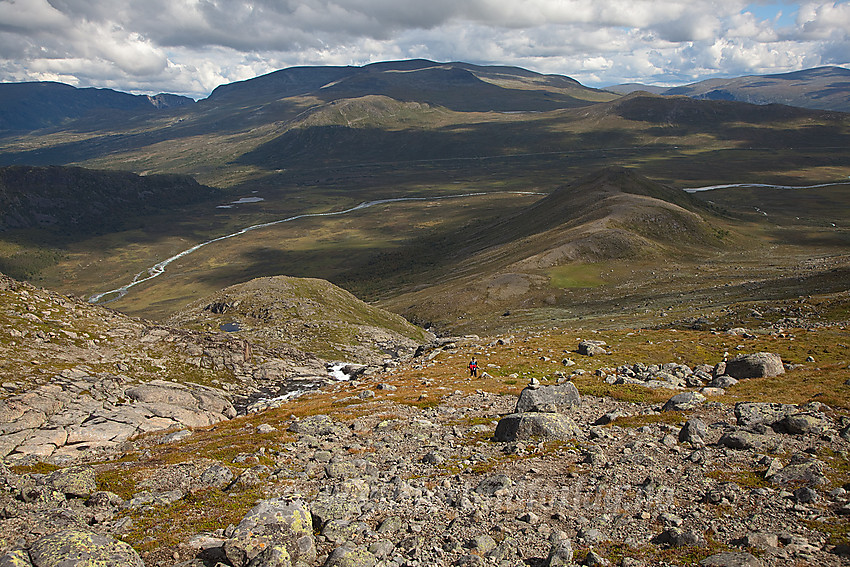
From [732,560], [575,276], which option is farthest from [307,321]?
[732,560]

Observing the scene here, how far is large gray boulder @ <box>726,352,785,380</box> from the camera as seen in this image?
3600cm

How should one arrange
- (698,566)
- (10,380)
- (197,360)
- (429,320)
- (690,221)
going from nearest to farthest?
(698,566) → (10,380) → (197,360) → (429,320) → (690,221)

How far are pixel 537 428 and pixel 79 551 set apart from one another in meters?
19.4

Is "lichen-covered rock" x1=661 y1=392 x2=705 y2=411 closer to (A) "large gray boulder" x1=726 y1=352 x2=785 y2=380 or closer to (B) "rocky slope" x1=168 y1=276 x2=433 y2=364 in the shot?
(A) "large gray boulder" x1=726 y1=352 x2=785 y2=380

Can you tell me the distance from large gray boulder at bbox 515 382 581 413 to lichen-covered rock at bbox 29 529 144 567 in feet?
69.9

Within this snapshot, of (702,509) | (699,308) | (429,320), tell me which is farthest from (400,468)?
(429,320)

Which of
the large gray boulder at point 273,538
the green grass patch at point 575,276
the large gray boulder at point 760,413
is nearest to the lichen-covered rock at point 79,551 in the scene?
the large gray boulder at point 273,538

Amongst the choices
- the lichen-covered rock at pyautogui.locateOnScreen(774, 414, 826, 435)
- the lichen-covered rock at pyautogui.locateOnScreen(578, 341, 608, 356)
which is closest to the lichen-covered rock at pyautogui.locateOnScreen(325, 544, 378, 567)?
the lichen-covered rock at pyautogui.locateOnScreen(774, 414, 826, 435)

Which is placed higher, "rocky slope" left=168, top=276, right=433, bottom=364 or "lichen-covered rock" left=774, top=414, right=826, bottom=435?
"lichen-covered rock" left=774, top=414, right=826, bottom=435

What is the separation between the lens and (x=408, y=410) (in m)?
36.0

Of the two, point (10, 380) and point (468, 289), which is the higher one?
point (10, 380)

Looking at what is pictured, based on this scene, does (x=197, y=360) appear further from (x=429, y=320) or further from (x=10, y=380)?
(x=429, y=320)

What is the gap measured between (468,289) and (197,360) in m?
64.0

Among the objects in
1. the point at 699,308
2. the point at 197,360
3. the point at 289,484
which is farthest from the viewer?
the point at 699,308
